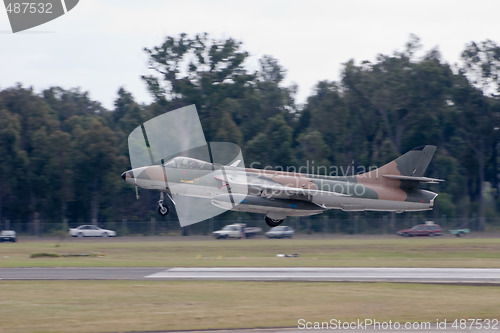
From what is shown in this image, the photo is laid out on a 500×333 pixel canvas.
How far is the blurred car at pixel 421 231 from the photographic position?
64625mm

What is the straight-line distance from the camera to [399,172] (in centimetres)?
2927

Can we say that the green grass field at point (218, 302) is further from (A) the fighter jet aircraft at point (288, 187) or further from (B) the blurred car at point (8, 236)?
(B) the blurred car at point (8, 236)

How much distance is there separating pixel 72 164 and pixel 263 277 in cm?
4624

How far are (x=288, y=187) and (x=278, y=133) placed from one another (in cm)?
4338

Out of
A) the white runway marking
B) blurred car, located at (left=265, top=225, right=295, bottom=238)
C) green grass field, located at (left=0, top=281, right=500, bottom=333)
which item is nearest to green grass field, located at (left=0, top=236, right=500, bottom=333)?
green grass field, located at (left=0, top=281, right=500, bottom=333)

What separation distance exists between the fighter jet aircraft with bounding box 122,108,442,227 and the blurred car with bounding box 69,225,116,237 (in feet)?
132

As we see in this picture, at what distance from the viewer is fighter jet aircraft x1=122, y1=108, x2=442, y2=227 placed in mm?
27797

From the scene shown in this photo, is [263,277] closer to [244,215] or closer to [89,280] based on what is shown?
[89,280]

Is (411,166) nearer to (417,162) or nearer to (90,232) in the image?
(417,162)

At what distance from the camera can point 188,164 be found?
29469 millimetres

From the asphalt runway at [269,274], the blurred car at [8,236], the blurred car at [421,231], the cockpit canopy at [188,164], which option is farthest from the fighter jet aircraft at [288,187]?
the blurred car at [8,236]

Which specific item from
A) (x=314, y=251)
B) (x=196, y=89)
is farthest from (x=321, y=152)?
(x=314, y=251)

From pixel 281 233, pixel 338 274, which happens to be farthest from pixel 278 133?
pixel 338 274

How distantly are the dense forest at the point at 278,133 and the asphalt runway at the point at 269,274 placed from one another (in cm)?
3147
